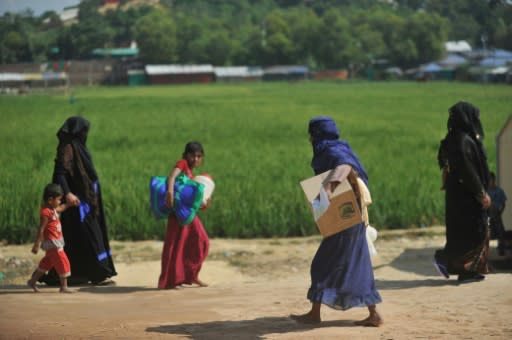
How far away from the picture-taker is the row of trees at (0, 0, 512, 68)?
18.5 meters

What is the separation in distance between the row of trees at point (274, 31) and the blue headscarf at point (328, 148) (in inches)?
110

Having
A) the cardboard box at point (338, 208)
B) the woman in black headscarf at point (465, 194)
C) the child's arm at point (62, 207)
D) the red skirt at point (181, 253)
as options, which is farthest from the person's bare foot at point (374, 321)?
the child's arm at point (62, 207)

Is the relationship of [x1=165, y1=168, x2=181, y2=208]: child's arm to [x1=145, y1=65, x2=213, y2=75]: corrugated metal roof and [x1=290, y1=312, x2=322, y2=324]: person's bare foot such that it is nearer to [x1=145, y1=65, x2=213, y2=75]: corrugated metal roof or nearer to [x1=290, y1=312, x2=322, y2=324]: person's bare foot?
[x1=290, y1=312, x2=322, y2=324]: person's bare foot

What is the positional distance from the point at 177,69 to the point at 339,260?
54523 mm

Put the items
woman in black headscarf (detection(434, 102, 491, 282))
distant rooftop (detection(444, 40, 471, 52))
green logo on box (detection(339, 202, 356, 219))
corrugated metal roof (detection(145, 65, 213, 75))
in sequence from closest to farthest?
green logo on box (detection(339, 202, 356, 219))
woman in black headscarf (detection(434, 102, 491, 282))
distant rooftop (detection(444, 40, 471, 52))
corrugated metal roof (detection(145, 65, 213, 75))

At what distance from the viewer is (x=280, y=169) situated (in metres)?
18.4

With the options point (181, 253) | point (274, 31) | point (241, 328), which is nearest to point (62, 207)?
point (181, 253)

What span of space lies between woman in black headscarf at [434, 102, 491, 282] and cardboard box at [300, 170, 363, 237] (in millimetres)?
2137

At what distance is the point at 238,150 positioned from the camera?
2381 centimetres

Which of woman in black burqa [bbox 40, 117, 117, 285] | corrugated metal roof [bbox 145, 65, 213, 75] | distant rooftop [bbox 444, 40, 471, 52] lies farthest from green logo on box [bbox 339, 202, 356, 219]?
corrugated metal roof [bbox 145, 65, 213, 75]

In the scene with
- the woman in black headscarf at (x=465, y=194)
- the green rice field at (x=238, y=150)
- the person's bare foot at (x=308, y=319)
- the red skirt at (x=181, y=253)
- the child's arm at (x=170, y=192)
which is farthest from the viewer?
the green rice field at (x=238, y=150)

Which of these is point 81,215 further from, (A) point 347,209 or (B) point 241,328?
(A) point 347,209

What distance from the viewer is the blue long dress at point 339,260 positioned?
7070mm

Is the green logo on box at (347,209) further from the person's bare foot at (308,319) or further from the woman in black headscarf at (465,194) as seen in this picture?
the woman in black headscarf at (465,194)
